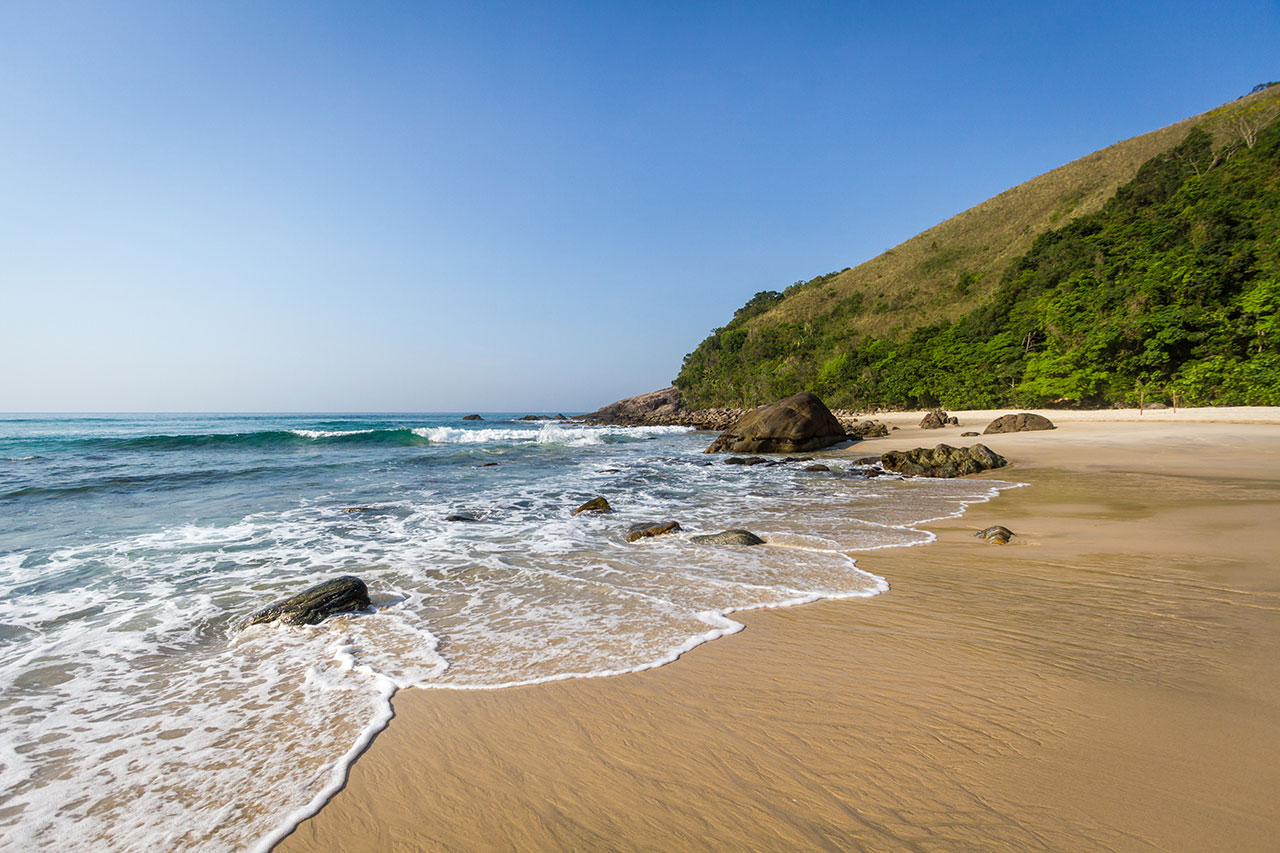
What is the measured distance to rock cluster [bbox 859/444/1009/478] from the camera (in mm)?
13070

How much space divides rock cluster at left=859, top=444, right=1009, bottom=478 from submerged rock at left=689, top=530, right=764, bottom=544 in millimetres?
8724

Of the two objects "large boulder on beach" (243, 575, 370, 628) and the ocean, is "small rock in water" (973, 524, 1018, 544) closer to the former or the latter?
the ocean

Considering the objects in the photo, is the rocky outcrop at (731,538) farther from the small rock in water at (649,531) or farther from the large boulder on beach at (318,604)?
the large boulder on beach at (318,604)

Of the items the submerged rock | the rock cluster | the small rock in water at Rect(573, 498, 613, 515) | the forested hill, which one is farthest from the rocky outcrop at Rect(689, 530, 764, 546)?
the forested hill

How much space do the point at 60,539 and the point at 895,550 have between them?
40.9ft

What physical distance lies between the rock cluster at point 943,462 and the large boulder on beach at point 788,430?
657 centimetres

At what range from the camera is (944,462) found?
43.7 feet

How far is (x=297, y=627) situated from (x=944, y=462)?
1435 centimetres

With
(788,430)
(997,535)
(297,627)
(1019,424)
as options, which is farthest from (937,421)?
(297,627)

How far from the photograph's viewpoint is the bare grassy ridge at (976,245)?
5259cm

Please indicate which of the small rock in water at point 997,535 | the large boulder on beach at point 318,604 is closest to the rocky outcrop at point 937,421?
the small rock in water at point 997,535

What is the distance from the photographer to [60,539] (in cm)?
785

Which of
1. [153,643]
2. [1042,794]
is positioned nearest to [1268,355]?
[1042,794]

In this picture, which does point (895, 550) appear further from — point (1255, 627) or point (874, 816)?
point (874, 816)
